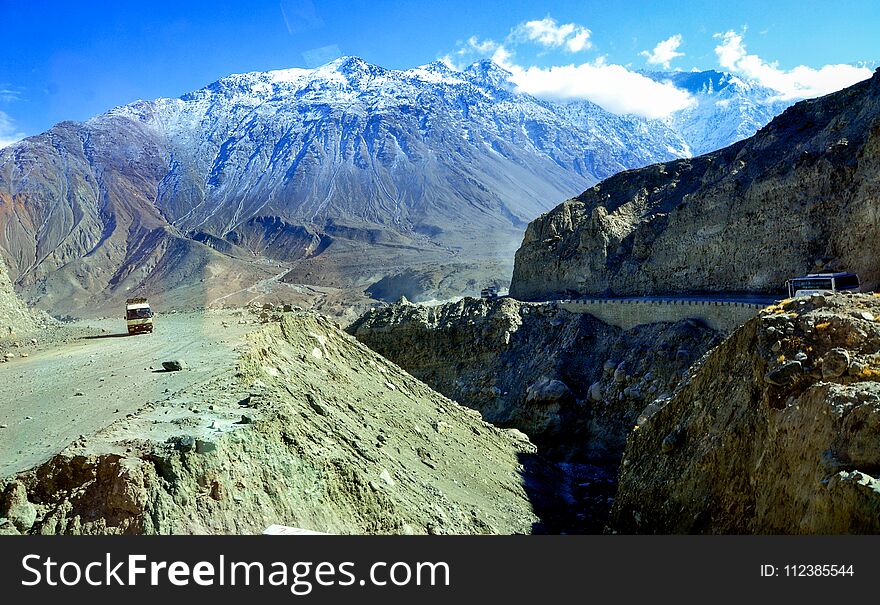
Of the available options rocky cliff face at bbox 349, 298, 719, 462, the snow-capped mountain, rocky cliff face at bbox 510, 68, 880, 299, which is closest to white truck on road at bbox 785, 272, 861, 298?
rocky cliff face at bbox 510, 68, 880, 299

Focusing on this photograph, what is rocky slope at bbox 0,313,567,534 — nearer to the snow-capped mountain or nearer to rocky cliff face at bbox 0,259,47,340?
rocky cliff face at bbox 0,259,47,340

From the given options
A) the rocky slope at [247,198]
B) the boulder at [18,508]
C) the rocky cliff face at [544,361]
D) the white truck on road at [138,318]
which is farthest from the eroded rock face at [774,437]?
the rocky slope at [247,198]

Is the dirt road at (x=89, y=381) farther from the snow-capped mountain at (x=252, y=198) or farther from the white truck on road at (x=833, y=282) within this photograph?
the snow-capped mountain at (x=252, y=198)

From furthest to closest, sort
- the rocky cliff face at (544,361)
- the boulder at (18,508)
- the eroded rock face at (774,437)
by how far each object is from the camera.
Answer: the rocky cliff face at (544,361)
the eroded rock face at (774,437)
the boulder at (18,508)

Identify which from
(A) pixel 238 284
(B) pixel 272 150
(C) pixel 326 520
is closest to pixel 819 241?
(C) pixel 326 520

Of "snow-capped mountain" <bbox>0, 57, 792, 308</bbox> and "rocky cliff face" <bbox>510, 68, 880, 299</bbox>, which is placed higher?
"snow-capped mountain" <bbox>0, 57, 792, 308</bbox>

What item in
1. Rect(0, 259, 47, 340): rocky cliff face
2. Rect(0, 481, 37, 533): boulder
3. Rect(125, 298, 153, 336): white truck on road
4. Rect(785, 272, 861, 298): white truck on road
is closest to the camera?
Rect(0, 481, 37, 533): boulder
